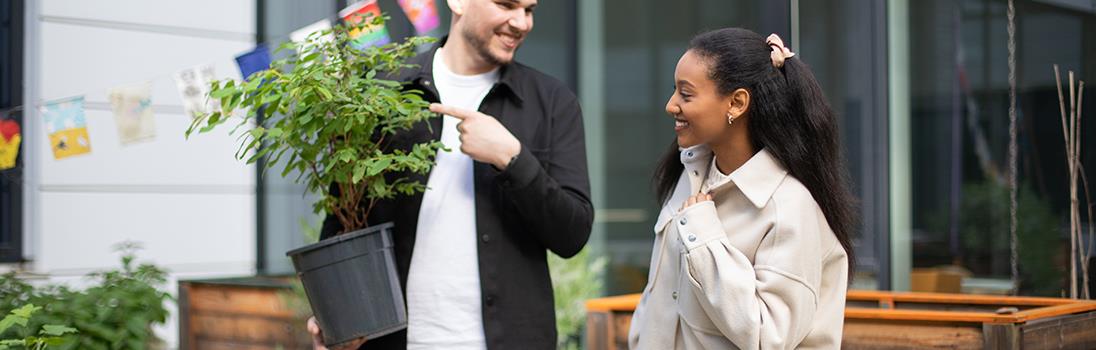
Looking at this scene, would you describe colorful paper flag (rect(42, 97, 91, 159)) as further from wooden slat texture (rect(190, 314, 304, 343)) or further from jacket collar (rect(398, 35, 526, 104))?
jacket collar (rect(398, 35, 526, 104))

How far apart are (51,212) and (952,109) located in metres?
4.19

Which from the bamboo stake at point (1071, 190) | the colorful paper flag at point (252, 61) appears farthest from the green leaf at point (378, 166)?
the colorful paper flag at point (252, 61)

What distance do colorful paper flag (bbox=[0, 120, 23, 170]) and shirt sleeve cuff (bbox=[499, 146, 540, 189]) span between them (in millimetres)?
3769

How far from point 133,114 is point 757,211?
3.96 m

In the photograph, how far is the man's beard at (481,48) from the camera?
2.44 meters

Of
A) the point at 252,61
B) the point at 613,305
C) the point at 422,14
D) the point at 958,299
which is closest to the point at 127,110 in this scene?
the point at 252,61

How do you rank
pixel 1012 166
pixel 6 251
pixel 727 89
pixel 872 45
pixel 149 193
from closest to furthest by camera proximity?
pixel 727 89 → pixel 1012 166 → pixel 872 45 → pixel 6 251 → pixel 149 193

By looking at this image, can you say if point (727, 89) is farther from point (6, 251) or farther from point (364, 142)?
point (6, 251)

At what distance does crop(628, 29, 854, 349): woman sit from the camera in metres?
1.78

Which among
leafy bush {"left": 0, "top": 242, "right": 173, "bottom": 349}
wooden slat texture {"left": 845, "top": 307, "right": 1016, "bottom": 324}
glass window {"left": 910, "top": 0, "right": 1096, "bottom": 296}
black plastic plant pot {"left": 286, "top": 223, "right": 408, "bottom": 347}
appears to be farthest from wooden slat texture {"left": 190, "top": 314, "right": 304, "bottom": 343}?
black plastic plant pot {"left": 286, "top": 223, "right": 408, "bottom": 347}

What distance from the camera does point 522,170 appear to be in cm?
221

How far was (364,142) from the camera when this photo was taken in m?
2.28

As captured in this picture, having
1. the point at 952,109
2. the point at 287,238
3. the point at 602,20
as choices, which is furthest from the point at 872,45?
the point at 287,238

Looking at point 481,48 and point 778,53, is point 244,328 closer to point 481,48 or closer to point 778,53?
point 481,48
